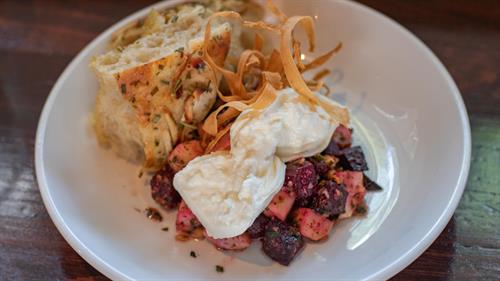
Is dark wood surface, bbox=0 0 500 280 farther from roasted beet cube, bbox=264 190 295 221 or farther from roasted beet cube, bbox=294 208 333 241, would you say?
roasted beet cube, bbox=264 190 295 221

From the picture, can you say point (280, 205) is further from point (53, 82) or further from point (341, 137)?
point (53, 82)

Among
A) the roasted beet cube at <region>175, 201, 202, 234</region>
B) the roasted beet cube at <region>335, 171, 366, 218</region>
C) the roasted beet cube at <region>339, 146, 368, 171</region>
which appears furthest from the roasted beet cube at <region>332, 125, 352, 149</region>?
the roasted beet cube at <region>175, 201, 202, 234</region>

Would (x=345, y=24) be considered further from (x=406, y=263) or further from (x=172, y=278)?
(x=172, y=278)

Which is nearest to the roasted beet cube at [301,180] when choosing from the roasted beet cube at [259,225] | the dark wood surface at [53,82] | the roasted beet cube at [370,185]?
the roasted beet cube at [259,225]

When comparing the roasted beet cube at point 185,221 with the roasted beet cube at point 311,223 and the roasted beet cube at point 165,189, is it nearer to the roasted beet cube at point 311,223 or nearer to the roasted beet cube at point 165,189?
the roasted beet cube at point 165,189

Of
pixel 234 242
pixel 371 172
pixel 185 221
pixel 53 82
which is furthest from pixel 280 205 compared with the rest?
pixel 53 82

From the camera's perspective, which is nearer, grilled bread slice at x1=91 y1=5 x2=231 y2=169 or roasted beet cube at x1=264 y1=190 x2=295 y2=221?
roasted beet cube at x1=264 y1=190 x2=295 y2=221

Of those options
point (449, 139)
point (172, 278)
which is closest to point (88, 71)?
point (172, 278)
